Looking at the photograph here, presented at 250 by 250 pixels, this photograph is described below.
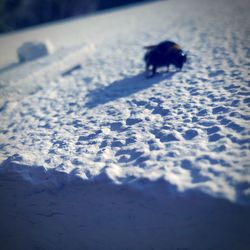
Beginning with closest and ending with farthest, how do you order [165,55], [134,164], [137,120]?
1. [134,164]
2. [137,120]
3. [165,55]

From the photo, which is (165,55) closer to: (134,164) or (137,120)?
(137,120)

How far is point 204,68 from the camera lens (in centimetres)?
454

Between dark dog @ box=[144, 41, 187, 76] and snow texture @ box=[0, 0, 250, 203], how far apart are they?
238 mm

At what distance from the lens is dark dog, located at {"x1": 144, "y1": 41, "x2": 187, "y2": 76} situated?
427 centimetres

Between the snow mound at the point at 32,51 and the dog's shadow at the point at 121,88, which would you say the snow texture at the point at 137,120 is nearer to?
the dog's shadow at the point at 121,88

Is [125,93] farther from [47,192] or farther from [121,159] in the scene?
[47,192]

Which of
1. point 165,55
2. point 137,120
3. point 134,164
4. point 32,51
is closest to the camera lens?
point 134,164

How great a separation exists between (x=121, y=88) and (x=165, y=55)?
0.95 metres

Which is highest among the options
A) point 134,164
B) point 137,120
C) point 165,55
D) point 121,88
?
point 165,55

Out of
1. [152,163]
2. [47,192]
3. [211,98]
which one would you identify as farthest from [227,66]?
[47,192]

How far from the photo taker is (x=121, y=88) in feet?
14.5

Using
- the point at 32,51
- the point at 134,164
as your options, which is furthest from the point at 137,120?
the point at 32,51

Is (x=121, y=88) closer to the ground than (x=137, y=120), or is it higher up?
higher up

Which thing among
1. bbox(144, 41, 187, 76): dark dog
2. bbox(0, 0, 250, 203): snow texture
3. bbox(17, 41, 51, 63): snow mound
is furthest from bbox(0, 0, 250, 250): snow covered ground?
bbox(17, 41, 51, 63): snow mound
